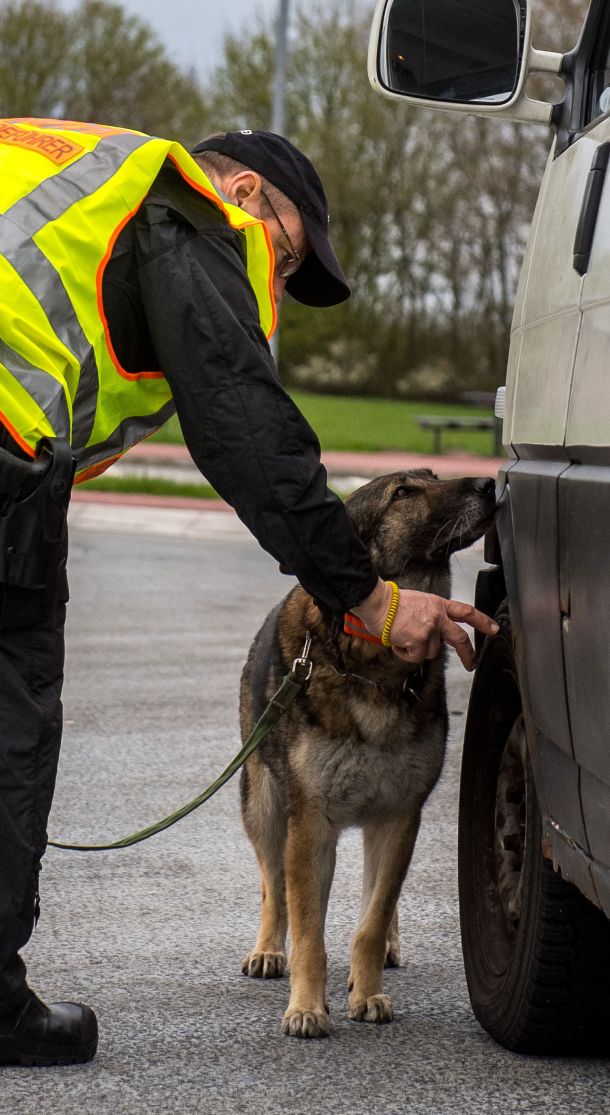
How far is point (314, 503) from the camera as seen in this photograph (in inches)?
112

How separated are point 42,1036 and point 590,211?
77.9 inches

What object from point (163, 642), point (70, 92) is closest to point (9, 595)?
point (163, 642)

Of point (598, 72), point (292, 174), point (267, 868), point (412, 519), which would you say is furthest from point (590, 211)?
point (267, 868)

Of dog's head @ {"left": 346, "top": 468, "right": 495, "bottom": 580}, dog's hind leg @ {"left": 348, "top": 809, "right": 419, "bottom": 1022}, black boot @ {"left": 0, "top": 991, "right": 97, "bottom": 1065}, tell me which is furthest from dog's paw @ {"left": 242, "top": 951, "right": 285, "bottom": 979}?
dog's head @ {"left": 346, "top": 468, "right": 495, "bottom": 580}

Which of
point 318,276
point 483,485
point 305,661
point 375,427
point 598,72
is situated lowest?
point 375,427

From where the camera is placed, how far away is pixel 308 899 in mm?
3432

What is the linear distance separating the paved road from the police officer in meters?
0.26

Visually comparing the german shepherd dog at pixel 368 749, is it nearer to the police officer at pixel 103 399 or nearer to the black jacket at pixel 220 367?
the police officer at pixel 103 399

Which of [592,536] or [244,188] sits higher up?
[244,188]

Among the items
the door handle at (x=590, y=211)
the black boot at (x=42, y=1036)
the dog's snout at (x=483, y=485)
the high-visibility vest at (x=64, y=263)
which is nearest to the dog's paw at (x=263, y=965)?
the black boot at (x=42, y=1036)

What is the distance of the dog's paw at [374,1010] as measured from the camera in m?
3.39

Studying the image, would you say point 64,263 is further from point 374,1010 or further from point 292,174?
point 374,1010

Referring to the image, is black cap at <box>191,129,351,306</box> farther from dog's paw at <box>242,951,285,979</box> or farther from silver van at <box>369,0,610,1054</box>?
dog's paw at <box>242,951,285,979</box>

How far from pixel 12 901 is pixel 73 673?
4.61 meters
